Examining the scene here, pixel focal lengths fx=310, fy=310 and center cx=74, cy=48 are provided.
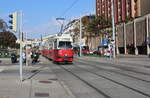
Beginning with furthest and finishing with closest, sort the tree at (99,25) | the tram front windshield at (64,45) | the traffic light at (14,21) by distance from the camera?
the tree at (99,25) → the tram front windshield at (64,45) → the traffic light at (14,21)

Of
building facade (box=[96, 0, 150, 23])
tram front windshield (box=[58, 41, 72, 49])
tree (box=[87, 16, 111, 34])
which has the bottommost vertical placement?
tram front windshield (box=[58, 41, 72, 49])

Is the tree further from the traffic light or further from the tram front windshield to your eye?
the traffic light

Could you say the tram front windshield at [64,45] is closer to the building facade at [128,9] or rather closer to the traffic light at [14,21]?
the traffic light at [14,21]

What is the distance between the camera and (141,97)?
1130cm

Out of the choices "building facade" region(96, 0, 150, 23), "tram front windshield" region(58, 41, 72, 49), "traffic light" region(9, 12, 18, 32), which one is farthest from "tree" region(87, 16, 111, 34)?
"traffic light" region(9, 12, 18, 32)

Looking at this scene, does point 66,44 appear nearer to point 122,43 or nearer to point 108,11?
point 122,43

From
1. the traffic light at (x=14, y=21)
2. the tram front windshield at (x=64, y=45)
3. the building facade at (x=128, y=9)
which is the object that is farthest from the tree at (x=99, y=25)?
the traffic light at (x=14, y=21)

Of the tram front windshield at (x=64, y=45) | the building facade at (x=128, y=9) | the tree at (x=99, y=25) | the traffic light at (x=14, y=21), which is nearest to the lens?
the traffic light at (x=14, y=21)

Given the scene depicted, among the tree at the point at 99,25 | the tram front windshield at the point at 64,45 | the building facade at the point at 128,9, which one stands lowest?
the tram front windshield at the point at 64,45

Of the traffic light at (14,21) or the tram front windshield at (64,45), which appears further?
the tram front windshield at (64,45)

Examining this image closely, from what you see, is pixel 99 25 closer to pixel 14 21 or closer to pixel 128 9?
pixel 128 9

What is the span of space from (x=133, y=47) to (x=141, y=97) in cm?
7015

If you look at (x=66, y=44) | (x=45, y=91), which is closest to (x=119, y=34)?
(x=66, y=44)

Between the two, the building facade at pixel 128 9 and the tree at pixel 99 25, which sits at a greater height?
the building facade at pixel 128 9
